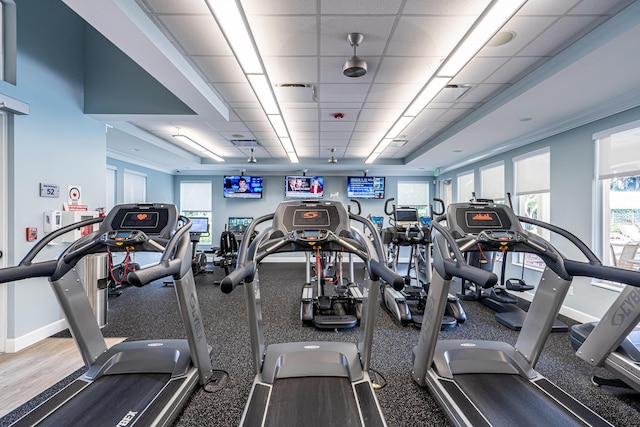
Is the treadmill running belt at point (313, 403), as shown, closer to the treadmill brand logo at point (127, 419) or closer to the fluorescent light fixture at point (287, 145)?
the treadmill brand logo at point (127, 419)

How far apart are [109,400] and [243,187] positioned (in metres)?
7.36

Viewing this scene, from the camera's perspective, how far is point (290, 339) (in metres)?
3.42

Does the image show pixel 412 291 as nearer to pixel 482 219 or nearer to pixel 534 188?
pixel 482 219

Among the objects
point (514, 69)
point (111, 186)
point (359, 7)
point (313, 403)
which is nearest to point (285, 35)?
point (359, 7)

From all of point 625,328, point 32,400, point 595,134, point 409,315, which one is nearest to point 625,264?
point 595,134

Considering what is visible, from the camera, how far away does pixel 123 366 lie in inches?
93.9

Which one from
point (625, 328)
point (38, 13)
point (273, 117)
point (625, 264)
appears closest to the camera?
point (625, 328)

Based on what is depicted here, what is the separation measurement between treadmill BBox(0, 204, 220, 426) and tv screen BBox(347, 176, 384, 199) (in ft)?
23.1

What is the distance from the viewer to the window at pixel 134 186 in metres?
7.31

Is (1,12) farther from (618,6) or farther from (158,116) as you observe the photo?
(618,6)

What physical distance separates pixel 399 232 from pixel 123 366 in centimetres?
376

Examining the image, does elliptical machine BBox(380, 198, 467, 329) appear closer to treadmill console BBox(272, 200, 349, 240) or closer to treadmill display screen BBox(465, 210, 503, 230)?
treadmill display screen BBox(465, 210, 503, 230)

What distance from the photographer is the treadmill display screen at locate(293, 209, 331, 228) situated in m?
2.33

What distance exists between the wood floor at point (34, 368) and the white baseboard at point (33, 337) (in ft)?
0.19
